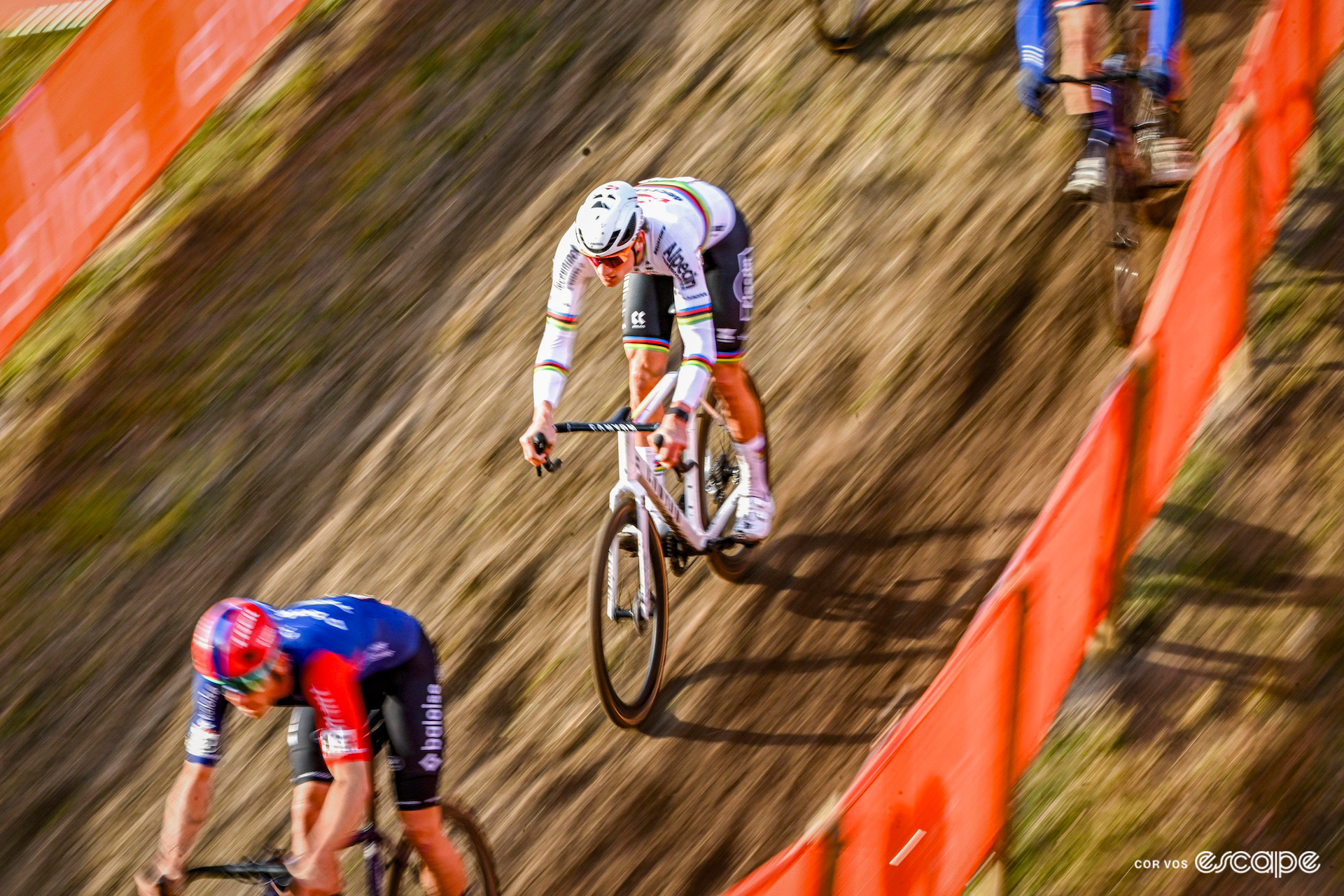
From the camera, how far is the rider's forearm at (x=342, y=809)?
12.5 feet

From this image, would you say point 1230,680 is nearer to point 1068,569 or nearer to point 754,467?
point 1068,569

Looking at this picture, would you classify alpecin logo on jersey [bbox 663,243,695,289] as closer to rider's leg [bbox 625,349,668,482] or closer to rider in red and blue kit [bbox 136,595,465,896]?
rider's leg [bbox 625,349,668,482]

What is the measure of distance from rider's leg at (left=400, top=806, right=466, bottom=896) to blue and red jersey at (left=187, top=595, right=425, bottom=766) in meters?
0.33

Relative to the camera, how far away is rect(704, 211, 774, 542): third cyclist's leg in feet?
19.3

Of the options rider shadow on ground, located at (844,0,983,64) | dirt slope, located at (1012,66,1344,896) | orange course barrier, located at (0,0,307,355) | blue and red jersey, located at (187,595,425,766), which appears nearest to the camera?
blue and red jersey, located at (187,595,425,766)

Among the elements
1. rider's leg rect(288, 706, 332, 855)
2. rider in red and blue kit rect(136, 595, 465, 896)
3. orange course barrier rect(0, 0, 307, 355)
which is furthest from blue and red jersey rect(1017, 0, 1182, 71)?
orange course barrier rect(0, 0, 307, 355)

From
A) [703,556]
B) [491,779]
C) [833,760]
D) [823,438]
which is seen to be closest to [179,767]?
[491,779]

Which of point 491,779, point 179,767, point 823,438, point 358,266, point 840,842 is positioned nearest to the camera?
point 840,842

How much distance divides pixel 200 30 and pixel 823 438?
221 inches

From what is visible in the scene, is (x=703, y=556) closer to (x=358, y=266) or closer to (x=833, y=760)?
(x=833, y=760)

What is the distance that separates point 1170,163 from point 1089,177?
93cm

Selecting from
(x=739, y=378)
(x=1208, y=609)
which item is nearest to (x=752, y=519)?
(x=739, y=378)

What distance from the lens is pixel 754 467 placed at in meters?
6.18

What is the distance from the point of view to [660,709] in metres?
5.92
